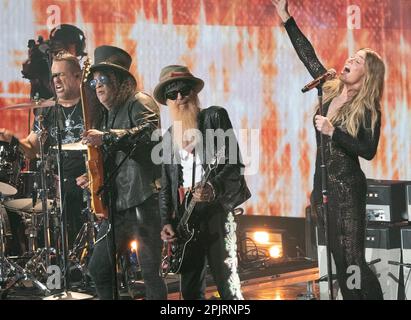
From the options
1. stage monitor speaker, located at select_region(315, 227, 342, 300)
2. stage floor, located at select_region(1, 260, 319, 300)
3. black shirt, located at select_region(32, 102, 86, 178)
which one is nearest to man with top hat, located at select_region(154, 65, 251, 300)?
black shirt, located at select_region(32, 102, 86, 178)

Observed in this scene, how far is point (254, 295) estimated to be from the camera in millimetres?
7039

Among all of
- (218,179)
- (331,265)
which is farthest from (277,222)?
(218,179)

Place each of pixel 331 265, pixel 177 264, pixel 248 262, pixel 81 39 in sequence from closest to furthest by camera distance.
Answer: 1. pixel 177 264
2. pixel 331 265
3. pixel 81 39
4. pixel 248 262

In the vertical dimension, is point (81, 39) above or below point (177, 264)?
above

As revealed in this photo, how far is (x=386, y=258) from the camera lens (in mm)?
6816

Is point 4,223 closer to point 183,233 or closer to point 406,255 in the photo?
point 183,233

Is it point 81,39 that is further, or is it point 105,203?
point 81,39

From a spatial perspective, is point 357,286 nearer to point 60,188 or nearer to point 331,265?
point 331,265

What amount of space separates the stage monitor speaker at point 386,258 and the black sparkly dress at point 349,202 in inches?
7.0

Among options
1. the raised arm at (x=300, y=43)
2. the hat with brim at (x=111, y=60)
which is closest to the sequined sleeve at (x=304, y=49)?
the raised arm at (x=300, y=43)

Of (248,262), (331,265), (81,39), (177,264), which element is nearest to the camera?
(177,264)

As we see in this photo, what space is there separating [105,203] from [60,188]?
74 cm

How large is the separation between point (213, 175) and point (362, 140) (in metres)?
1.30
